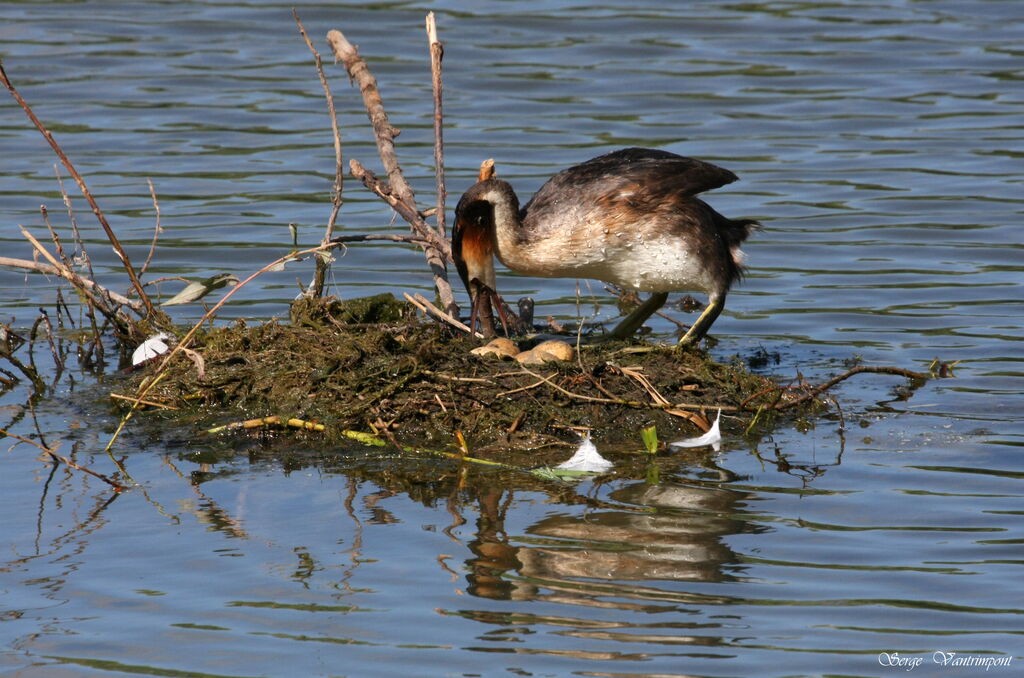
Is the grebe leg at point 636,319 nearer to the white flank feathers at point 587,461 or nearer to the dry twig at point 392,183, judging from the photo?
the dry twig at point 392,183

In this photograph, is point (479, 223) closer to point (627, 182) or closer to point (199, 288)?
point (627, 182)

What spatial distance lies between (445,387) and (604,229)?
4.15 ft

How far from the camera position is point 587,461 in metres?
6.38

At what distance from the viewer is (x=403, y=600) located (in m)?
5.26

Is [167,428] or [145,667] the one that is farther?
[167,428]

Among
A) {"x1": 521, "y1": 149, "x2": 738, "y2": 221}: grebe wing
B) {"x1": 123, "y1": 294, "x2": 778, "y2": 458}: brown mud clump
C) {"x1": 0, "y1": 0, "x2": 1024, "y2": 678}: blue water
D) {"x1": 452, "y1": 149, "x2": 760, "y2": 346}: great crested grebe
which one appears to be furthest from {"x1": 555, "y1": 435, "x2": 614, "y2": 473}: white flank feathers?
{"x1": 521, "y1": 149, "x2": 738, "y2": 221}: grebe wing

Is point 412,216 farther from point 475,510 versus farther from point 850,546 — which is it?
point 850,546

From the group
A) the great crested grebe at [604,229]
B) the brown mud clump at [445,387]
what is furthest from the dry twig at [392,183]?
the brown mud clump at [445,387]

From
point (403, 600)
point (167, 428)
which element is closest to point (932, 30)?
point (167, 428)

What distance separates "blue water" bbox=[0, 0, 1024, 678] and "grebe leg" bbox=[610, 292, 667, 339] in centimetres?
49

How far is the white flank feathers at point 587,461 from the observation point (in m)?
6.38

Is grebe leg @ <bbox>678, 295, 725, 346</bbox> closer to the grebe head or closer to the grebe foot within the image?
the grebe foot

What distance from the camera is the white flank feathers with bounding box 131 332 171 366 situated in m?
7.67

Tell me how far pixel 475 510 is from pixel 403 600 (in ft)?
2.86
